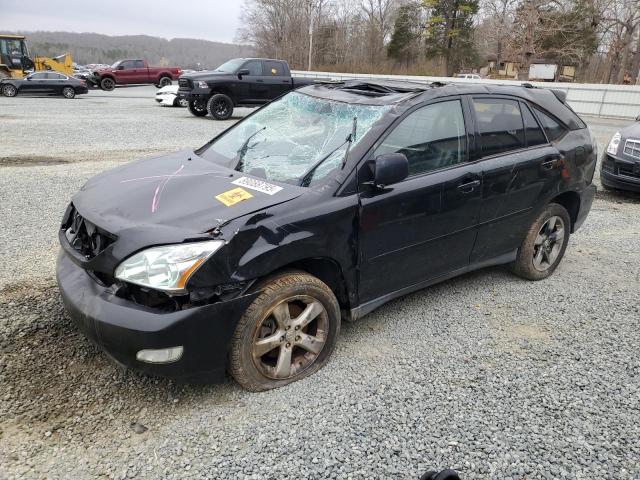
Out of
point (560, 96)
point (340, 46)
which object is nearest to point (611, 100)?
point (560, 96)

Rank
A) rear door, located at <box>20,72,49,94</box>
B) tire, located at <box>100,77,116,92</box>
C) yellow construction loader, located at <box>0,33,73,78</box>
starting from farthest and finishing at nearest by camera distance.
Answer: tire, located at <box>100,77,116,92</box> → yellow construction loader, located at <box>0,33,73,78</box> → rear door, located at <box>20,72,49,94</box>

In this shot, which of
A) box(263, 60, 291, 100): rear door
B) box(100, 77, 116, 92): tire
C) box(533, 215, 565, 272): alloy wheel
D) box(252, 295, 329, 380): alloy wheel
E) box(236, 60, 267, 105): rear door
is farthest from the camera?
box(100, 77, 116, 92): tire

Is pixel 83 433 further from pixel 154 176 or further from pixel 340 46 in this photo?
pixel 340 46

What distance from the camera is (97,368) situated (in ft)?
9.53

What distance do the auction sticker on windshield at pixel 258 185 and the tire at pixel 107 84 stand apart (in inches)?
1206

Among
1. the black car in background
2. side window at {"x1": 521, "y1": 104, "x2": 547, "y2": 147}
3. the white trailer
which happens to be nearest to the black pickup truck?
the black car in background

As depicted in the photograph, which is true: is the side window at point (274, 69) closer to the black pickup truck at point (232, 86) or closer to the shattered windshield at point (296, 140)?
the black pickup truck at point (232, 86)

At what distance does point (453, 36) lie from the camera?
51812mm

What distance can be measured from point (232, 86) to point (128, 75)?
1830 cm

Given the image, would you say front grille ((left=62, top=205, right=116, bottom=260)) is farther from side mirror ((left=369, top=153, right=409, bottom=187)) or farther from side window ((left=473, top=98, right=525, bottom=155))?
side window ((left=473, top=98, right=525, bottom=155))

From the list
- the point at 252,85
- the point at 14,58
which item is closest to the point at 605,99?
the point at 252,85

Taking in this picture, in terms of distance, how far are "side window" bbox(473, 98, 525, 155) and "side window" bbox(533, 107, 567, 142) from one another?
0.30 m

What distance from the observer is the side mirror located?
114 inches

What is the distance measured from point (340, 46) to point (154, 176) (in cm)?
6076
